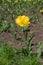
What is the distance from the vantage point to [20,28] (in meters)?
4.89

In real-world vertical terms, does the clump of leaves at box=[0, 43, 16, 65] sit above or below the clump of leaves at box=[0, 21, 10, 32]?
above

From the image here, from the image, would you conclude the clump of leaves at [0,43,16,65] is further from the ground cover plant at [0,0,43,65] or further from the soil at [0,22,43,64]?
the soil at [0,22,43,64]

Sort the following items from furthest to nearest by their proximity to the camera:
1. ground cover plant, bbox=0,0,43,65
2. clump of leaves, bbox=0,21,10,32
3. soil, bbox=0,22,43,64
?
clump of leaves, bbox=0,21,10,32
soil, bbox=0,22,43,64
ground cover plant, bbox=0,0,43,65

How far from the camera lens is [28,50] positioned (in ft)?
12.4

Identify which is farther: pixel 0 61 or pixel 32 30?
pixel 32 30

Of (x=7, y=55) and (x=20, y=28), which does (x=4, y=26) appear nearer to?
(x=20, y=28)

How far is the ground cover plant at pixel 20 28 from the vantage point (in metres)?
3.44

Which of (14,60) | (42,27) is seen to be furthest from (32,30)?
(14,60)

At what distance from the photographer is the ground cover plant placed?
3437 mm

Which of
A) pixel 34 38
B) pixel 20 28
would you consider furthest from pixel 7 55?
pixel 20 28

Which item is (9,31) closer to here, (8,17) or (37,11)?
(8,17)

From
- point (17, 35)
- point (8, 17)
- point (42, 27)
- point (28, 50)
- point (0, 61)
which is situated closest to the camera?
point (0, 61)

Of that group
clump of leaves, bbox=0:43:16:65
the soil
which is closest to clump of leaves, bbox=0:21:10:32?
the soil

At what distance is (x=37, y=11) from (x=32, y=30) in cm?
101
